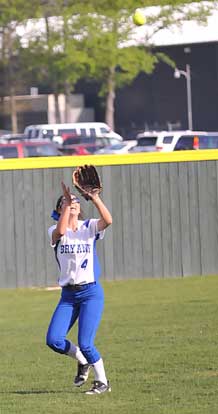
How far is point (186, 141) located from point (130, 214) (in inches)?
733

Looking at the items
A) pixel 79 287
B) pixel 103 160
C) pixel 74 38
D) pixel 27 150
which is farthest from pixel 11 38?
pixel 79 287

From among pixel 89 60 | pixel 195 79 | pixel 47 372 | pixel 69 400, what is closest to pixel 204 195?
pixel 47 372

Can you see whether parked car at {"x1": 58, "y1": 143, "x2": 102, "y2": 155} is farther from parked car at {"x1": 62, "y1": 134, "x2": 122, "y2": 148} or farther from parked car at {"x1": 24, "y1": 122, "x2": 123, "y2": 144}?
parked car at {"x1": 24, "y1": 122, "x2": 123, "y2": 144}

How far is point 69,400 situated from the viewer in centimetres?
873

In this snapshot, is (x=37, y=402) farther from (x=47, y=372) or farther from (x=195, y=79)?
(x=195, y=79)

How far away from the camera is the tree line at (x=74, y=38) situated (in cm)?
3944

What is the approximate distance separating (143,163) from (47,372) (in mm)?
8880

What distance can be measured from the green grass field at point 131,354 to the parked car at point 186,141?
17113mm

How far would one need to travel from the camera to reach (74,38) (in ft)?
142

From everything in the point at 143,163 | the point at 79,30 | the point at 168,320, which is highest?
the point at 79,30

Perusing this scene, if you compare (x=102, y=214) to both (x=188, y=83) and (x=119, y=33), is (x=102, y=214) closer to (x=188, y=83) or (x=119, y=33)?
(x=119, y=33)

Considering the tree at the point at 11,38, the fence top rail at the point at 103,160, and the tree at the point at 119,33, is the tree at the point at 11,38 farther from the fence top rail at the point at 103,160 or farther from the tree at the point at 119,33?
the fence top rail at the point at 103,160

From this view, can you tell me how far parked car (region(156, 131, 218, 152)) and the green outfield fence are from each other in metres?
15.3

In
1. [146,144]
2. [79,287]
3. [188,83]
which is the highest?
[188,83]
